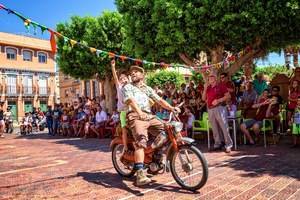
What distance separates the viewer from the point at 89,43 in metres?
19.5

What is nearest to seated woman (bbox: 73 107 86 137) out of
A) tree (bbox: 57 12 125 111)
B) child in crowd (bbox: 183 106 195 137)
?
tree (bbox: 57 12 125 111)

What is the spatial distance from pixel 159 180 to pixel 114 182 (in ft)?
2.45

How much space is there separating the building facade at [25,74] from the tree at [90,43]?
28583mm

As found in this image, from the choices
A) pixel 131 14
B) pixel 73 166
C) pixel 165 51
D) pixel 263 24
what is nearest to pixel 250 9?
pixel 263 24

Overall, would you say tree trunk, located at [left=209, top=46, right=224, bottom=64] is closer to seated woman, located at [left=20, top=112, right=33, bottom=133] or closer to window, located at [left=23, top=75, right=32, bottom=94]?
seated woman, located at [left=20, top=112, right=33, bottom=133]

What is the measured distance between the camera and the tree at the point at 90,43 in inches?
757

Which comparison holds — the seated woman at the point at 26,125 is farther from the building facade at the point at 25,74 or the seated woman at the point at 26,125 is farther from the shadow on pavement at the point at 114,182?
the building facade at the point at 25,74

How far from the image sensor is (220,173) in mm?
6395

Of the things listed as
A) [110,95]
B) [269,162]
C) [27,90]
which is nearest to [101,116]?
[110,95]

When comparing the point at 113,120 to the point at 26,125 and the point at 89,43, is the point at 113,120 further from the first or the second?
the point at 26,125

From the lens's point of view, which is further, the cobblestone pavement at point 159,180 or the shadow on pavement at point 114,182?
the shadow on pavement at point 114,182

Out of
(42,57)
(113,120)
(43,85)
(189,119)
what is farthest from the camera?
(43,85)

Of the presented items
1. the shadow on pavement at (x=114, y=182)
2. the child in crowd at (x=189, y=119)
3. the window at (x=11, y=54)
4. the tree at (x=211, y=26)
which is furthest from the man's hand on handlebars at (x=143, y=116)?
the window at (x=11, y=54)

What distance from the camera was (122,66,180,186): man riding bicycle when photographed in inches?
221
